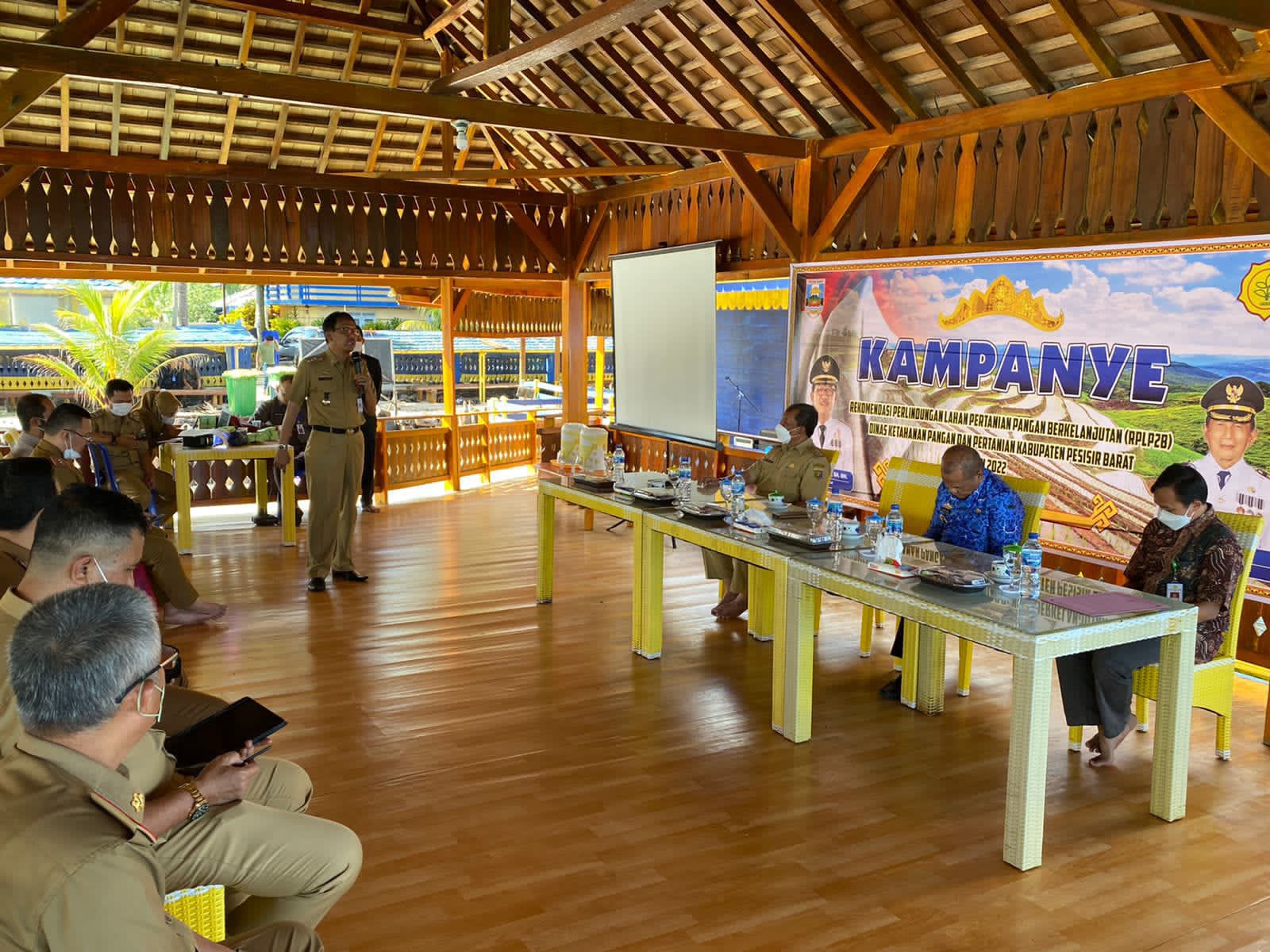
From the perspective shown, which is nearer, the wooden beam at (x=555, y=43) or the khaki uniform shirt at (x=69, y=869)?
the khaki uniform shirt at (x=69, y=869)

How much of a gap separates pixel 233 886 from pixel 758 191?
6508 mm

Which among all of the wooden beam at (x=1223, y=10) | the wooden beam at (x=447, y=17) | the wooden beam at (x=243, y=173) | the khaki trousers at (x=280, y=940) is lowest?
the khaki trousers at (x=280, y=940)

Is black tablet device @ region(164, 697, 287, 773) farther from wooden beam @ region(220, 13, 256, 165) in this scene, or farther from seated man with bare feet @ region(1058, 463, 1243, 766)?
wooden beam @ region(220, 13, 256, 165)

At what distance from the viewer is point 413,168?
10703 millimetres

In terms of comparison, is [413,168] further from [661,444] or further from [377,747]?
[377,747]

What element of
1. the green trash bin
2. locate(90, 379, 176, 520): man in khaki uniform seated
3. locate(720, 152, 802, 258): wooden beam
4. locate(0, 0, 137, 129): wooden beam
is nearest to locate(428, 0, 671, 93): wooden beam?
locate(0, 0, 137, 129): wooden beam

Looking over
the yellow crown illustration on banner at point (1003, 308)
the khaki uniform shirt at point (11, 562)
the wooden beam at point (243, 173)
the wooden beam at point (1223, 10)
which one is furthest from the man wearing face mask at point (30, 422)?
the wooden beam at point (1223, 10)

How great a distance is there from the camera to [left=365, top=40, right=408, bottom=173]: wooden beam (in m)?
9.41

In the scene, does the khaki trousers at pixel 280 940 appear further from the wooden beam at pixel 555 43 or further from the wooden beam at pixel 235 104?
the wooden beam at pixel 235 104

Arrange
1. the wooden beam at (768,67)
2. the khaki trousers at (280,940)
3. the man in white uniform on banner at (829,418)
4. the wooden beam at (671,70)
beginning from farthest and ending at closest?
the wooden beam at (671,70), the man in white uniform on banner at (829,418), the wooden beam at (768,67), the khaki trousers at (280,940)

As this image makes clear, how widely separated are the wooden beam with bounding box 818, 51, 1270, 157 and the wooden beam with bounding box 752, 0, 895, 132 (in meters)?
0.16

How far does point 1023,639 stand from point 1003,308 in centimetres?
336

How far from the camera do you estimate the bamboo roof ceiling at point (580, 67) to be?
5359 mm

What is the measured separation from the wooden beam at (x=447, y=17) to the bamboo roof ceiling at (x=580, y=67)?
0.03 meters
